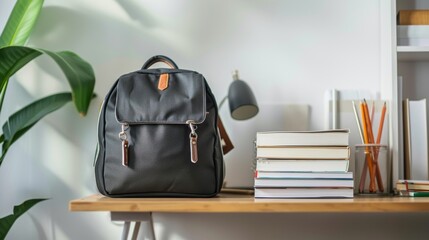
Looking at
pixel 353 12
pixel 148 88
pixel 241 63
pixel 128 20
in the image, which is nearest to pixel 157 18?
pixel 128 20

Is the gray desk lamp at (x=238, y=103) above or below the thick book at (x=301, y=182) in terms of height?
above

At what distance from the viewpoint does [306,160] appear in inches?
57.2

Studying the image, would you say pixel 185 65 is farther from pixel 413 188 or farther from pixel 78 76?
pixel 413 188

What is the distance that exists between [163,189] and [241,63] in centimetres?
55

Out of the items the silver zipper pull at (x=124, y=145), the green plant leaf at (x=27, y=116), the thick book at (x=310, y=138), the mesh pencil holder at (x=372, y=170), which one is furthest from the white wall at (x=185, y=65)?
the silver zipper pull at (x=124, y=145)

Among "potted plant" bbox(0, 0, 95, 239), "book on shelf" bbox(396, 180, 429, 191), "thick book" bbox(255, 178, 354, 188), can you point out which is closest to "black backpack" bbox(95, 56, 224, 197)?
"thick book" bbox(255, 178, 354, 188)

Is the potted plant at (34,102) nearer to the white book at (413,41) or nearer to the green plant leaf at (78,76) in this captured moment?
the green plant leaf at (78,76)

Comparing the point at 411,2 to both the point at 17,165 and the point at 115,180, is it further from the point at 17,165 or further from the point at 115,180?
the point at 17,165

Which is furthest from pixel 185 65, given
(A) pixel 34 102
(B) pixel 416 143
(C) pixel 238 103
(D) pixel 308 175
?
(B) pixel 416 143

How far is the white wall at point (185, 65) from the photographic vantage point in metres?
1.78

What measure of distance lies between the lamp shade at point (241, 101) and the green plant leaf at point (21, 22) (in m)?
0.58

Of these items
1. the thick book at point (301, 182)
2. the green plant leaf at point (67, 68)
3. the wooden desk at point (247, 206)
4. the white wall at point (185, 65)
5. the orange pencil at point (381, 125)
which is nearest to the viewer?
the wooden desk at point (247, 206)

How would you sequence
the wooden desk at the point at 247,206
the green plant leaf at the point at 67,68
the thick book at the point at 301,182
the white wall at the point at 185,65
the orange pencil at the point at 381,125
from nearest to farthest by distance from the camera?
Answer: the wooden desk at the point at 247,206 < the thick book at the point at 301,182 < the green plant leaf at the point at 67,68 < the orange pencil at the point at 381,125 < the white wall at the point at 185,65

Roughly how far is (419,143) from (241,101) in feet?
1.63
